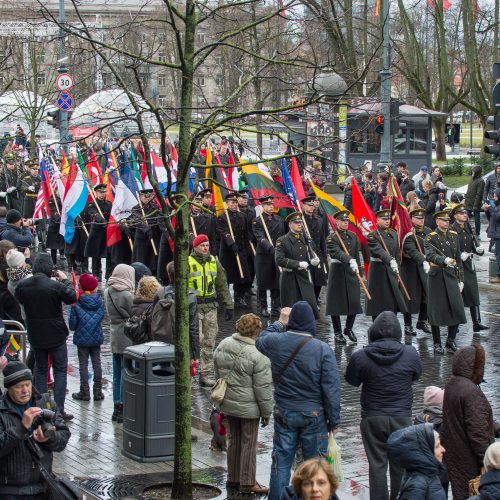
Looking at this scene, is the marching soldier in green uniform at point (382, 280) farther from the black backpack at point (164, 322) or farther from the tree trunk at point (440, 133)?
the tree trunk at point (440, 133)

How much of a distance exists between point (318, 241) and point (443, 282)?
3.40 meters

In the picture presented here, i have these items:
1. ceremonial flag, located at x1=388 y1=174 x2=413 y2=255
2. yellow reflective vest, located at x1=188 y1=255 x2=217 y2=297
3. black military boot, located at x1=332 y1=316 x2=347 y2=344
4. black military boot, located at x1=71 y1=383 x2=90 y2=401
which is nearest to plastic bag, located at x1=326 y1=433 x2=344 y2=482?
black military boot, located at x1=71 y1=383 x2=90 y2=401

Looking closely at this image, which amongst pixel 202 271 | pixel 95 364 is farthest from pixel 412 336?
pixel 95 364

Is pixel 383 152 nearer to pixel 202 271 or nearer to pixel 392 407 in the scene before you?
pixel 202 271

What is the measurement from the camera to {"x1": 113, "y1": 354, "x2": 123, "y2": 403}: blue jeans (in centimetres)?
1259

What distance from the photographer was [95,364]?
526 inches

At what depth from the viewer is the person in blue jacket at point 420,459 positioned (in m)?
7.35

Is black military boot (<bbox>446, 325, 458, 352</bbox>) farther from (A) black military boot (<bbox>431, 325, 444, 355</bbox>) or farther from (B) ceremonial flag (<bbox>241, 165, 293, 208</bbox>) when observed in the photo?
(B) ceremonial flag (<bbox>241, 165, 293, 208</bbox>)

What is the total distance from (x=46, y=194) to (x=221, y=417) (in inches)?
581

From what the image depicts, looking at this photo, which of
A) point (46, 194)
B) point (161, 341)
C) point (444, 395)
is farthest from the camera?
point (46, 194)

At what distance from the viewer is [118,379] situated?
1273 centimetres

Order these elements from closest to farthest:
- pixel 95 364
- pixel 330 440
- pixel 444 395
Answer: pixel 444 395 < pixel 330 440 < pixel 95 364

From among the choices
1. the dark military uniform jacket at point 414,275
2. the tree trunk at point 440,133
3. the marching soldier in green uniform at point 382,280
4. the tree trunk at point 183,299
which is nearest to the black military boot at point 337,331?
the marching soldier in green uniform at point 382,280

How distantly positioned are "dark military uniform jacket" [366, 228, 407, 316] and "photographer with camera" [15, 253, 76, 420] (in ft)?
19.3
